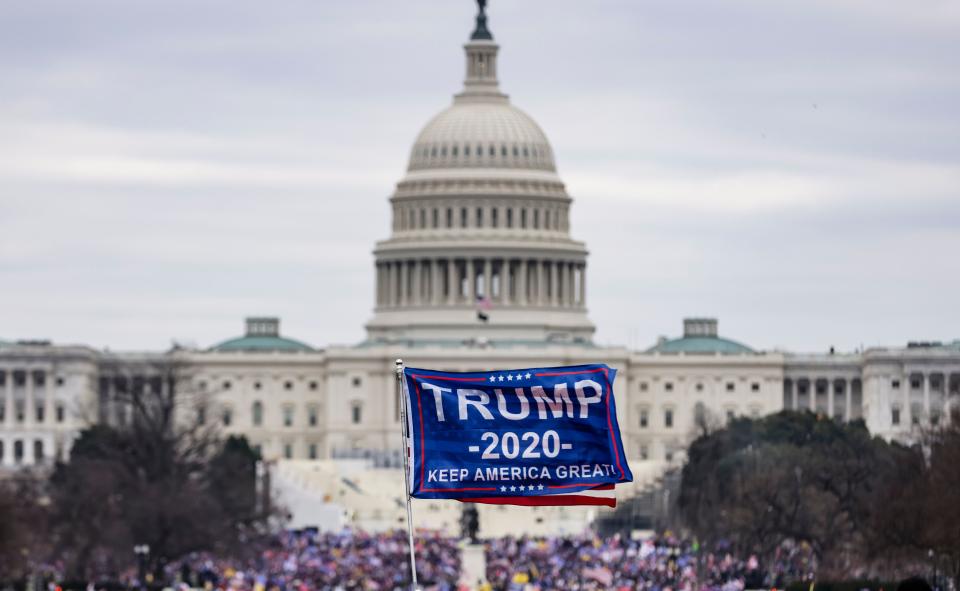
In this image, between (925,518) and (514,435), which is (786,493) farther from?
(514,435)

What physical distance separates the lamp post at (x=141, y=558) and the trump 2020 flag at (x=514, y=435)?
66512 millimetres

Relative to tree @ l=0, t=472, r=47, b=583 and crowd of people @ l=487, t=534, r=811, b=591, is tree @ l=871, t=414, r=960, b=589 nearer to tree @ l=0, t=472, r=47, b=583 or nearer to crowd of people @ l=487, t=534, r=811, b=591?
crowd of people @ l=487, t=534, r=811, b=591

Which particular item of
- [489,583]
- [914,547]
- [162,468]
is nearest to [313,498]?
[162,468]

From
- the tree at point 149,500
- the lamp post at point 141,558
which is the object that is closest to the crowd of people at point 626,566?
the tree at point 149,500

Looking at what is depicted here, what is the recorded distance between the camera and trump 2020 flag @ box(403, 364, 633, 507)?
116ft

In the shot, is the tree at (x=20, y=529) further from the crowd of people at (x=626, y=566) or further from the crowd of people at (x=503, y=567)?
the crowd of people at (x=626, y=566)

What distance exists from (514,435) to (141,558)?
Answer: 71218 millimetres

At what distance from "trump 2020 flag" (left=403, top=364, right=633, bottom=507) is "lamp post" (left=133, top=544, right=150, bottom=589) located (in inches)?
2619

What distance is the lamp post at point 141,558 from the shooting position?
4063 inches

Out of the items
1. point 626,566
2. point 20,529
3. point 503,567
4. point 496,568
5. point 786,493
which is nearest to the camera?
point 626,566

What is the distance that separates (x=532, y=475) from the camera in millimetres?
35531

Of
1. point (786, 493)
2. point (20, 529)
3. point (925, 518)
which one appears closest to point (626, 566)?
point (925, 518)

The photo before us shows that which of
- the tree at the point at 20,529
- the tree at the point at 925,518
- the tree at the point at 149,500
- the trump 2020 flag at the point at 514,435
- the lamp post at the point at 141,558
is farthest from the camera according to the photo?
the tree at the point at 149,500

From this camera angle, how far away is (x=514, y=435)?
35.4m
